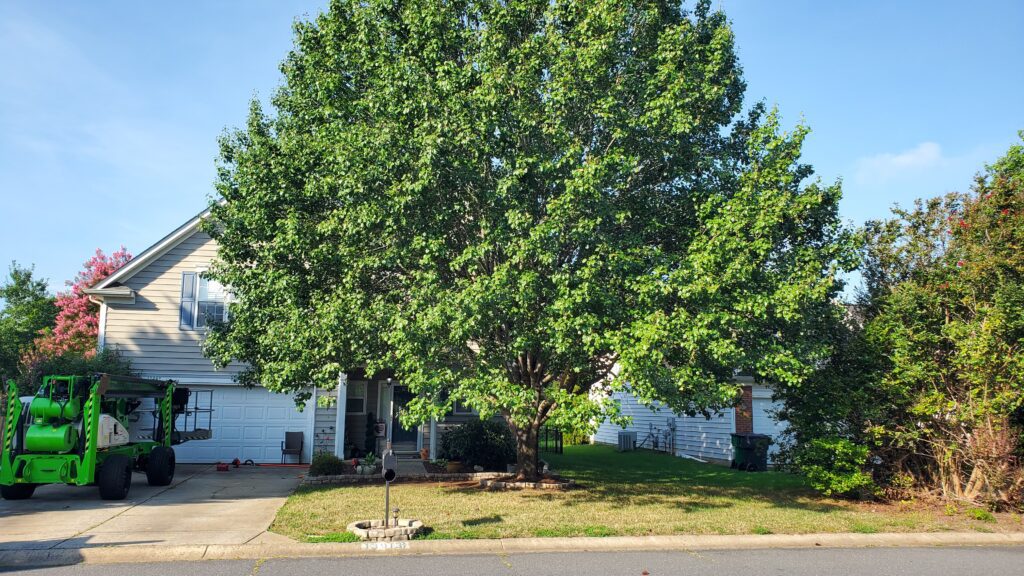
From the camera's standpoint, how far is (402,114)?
11555mm

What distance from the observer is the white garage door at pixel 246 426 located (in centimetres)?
1897

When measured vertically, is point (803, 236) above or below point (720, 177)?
below

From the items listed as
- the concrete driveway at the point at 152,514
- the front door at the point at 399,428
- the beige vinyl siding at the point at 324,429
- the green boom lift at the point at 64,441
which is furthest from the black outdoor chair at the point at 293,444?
the green boom lift at the point at 64,441

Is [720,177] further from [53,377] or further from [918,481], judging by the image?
[53,377]

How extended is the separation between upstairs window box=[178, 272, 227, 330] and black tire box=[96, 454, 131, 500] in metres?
6.88

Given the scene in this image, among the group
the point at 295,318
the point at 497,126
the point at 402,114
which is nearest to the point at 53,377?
the point at 295,318

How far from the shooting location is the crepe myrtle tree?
10.8 m

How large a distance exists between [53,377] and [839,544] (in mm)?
13060

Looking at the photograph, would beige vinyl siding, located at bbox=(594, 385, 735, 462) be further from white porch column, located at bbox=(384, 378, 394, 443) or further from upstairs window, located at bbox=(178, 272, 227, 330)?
upstairs window, located at bbox=(178, 272, 227, 330)

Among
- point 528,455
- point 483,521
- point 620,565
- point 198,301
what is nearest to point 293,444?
point 198,301

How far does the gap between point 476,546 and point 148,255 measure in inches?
561

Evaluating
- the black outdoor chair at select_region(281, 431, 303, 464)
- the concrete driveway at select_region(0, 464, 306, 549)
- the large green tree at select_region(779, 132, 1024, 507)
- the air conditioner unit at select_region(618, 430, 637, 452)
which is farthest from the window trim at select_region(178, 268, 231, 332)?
the air conditioner unit at select_region(618, 430, 637, 452)

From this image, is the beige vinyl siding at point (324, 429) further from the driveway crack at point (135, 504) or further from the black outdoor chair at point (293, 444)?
the driveway crack at point (135, 504)

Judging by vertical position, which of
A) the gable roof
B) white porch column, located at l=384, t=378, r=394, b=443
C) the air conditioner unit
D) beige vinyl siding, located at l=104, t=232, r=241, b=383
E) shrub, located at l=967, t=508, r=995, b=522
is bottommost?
the air conditioner unit
